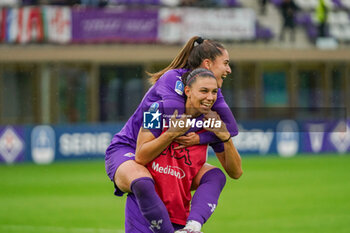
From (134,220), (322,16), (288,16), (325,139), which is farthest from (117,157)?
(322,16)

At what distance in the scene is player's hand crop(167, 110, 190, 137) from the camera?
498cm

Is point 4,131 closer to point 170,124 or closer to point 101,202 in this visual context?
point 101,202

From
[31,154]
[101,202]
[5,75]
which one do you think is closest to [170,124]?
[101,202]

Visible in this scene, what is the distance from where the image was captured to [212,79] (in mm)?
5020

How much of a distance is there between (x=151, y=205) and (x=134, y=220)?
0.53 meters

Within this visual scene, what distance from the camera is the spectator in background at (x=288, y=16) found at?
2880cm

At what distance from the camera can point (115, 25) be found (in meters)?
26.1

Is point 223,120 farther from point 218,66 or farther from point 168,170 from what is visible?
point 168,170

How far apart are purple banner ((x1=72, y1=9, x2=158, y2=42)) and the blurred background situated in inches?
1.5

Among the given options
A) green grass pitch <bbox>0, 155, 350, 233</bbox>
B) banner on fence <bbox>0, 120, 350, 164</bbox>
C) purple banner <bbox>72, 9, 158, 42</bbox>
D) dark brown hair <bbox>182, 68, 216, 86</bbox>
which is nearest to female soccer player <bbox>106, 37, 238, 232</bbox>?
dark brown hair <bbox>182, 68, 216, 86</bbox>

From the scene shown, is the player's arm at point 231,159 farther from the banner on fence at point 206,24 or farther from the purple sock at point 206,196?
the banner on fence at point 206,24

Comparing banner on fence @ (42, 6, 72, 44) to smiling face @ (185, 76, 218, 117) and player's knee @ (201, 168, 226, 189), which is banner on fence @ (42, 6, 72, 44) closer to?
player's knee @ (201, 168, 226, 189)

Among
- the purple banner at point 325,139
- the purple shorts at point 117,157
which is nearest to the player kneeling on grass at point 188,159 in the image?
the purple shorts at point 117,157

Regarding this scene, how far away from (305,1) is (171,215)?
26.8 metres
